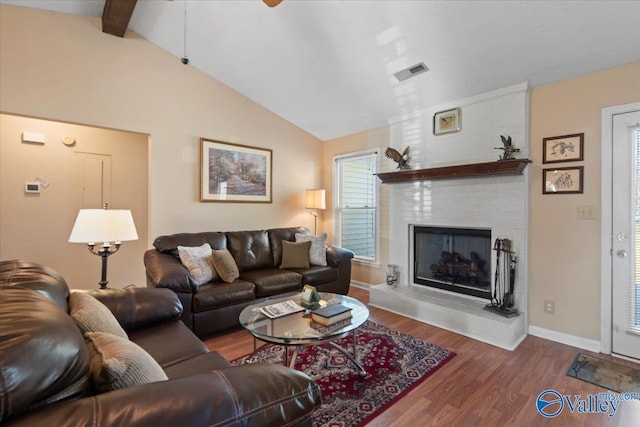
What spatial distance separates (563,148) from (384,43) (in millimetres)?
1913

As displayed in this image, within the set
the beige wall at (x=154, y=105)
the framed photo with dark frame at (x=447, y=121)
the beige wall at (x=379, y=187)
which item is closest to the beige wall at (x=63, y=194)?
the beige wall at (x=154, y=105)

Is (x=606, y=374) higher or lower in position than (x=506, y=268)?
lower

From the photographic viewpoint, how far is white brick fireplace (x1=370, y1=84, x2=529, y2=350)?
2908 millimetres

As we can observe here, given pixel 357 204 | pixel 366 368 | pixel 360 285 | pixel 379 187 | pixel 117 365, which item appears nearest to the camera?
pixel 117 365

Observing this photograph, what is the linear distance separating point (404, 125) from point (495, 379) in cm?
294

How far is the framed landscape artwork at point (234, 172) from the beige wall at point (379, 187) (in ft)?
3.52

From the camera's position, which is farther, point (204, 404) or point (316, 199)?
point (316, 199)

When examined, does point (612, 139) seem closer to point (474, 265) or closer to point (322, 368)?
point (474, 265)

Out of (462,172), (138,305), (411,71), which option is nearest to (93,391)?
(138,305)

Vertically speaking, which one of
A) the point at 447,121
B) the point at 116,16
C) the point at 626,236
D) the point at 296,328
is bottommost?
the point at 296,328

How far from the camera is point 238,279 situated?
3.16m

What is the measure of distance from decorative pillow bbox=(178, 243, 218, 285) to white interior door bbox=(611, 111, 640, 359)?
3636 mm

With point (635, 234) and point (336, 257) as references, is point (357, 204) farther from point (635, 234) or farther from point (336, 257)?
point (635, 234)

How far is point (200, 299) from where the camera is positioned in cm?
268
